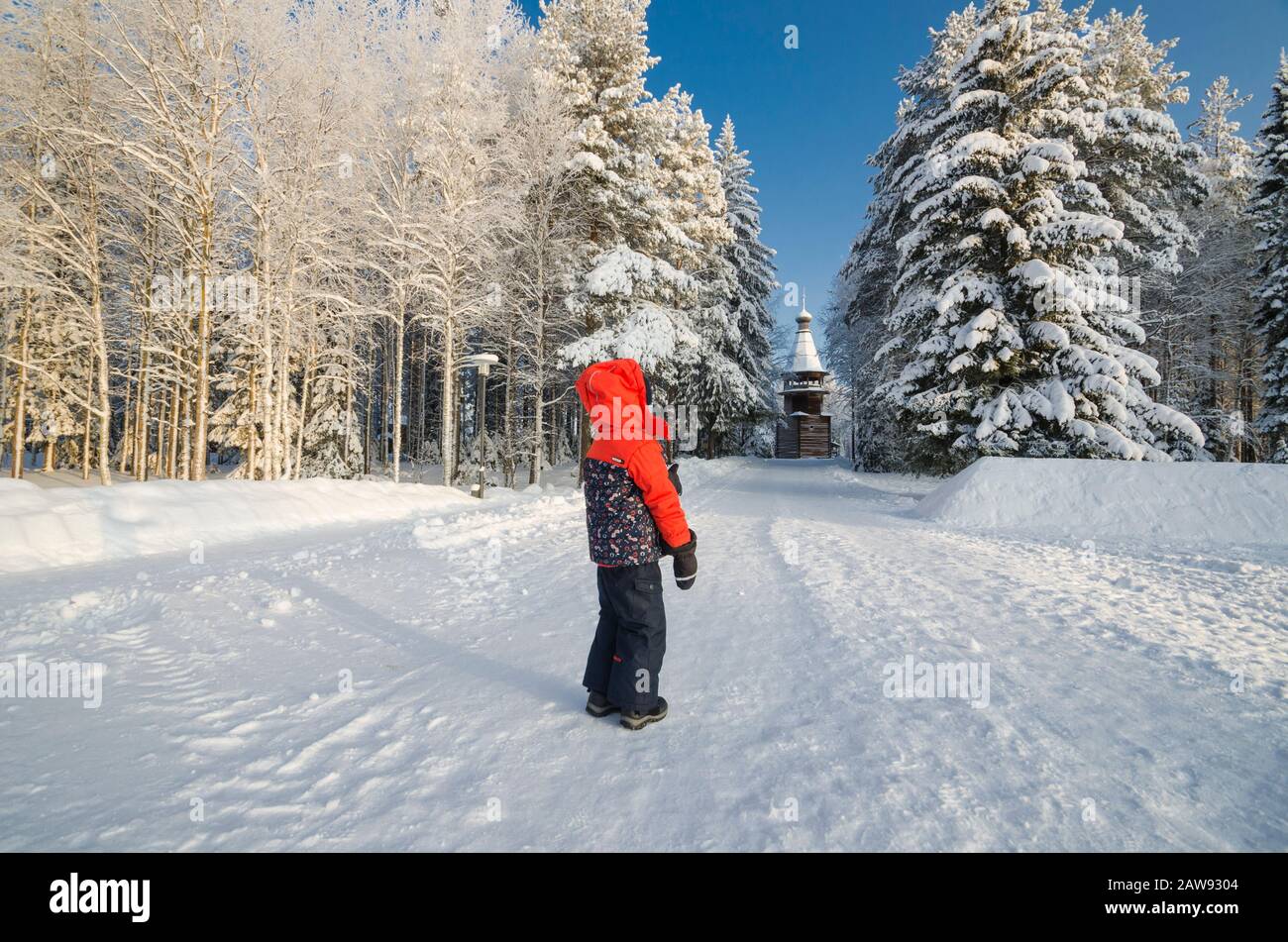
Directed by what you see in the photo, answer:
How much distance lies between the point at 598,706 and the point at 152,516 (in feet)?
26.2

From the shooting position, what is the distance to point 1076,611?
4668mm

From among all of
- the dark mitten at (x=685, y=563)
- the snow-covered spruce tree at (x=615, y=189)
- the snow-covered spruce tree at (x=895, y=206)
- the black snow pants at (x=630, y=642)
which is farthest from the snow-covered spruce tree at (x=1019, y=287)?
the black snow pants at (x=630, y=642)

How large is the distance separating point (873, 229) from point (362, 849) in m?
23.4

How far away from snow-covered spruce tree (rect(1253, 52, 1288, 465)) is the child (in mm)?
22698

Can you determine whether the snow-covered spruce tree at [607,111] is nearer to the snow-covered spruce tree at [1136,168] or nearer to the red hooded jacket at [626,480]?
the snow-covered spruce tree at [1136,168]

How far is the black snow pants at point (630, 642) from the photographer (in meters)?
2.88

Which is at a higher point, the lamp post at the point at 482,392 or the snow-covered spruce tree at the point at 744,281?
the snow-covered spruce tree at the point at 744,281

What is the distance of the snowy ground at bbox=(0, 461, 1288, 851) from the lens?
2066mm

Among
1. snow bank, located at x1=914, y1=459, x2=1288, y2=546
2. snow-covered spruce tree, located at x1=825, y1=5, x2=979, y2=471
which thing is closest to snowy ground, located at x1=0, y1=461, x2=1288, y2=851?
snow bank, located at x1=914, y1=459, x2=1288, y2=546

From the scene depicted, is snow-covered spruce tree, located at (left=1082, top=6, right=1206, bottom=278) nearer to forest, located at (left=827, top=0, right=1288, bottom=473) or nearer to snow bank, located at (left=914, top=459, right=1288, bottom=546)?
forest, located at (left=827, top=0, right=1288, bottom=473)

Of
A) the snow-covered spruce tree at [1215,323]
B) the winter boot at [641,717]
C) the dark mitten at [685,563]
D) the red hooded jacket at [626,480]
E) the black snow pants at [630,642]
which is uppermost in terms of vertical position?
the snow-covered spruce tree at [1215,323]

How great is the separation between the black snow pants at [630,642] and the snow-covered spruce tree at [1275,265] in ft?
74.7
